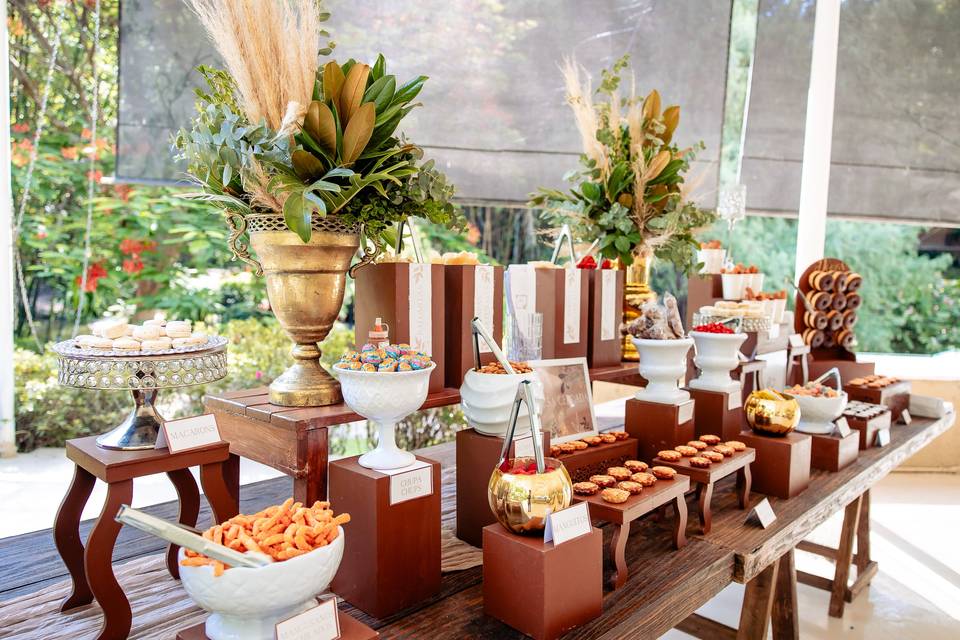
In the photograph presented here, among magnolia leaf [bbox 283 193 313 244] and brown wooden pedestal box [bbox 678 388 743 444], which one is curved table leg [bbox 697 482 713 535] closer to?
brown wooden pedestal box [bbox 678 388 743 444]

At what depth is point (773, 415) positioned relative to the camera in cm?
176

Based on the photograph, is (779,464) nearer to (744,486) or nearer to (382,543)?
(744,486)

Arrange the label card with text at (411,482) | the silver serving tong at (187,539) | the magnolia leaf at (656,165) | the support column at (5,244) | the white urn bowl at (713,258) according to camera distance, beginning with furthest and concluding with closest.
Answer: the support column at (5,244) < the white urn bowl at (713,258) < the magnolia leaf at (656,165) < the label card with text at (411,482) < the silver serving tong at (187,539)

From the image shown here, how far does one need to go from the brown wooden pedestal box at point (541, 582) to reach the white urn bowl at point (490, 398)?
0.84 ft

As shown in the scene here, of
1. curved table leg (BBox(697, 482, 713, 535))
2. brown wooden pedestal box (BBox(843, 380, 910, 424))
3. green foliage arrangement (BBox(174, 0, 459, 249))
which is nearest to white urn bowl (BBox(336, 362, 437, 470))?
green foliage arrangement (BBox(174, 0, 459, 249))

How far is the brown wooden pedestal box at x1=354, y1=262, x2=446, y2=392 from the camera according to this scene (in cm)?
130

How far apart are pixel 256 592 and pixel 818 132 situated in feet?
13.2

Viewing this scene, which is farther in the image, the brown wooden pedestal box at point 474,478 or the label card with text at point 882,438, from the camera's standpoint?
the label card with text at point 882,438

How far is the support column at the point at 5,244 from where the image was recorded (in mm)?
3266

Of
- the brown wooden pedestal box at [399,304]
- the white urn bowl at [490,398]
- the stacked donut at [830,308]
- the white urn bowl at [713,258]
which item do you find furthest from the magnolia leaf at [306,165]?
the stacked donut at [830,308]

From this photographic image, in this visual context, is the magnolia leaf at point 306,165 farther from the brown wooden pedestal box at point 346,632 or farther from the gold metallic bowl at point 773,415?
the gold metallic bowl at point 773,415

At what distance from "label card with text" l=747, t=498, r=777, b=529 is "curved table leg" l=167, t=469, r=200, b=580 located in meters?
1.22

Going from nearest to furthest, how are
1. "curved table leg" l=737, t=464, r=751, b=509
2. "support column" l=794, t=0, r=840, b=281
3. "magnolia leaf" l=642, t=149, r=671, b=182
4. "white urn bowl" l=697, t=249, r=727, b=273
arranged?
"curved table leg" l=737, t=464, r=751, b=509 < "magnolia leaf" l=642, t=149, r=671, b=182 < "white urn bowl" l=697, t=249, r=727, b=273 < "support column" l=794, t=0, r=840, b=281

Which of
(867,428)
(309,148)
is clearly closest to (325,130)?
(309,148)
